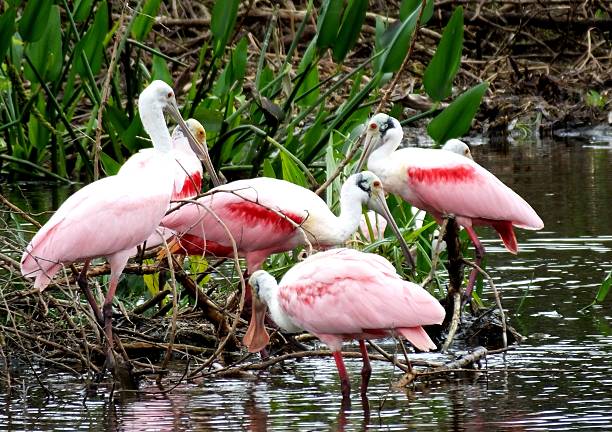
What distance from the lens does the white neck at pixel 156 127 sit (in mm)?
8289

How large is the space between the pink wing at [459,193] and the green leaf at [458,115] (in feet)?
1.54

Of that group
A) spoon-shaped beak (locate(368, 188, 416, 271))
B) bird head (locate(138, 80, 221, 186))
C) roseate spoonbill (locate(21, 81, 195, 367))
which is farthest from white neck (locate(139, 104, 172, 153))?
spoon-shaped beak (locate(368, 188, 416, 271))

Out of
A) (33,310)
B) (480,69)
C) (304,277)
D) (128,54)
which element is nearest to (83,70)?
(128,54)

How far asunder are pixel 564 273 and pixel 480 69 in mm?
11468

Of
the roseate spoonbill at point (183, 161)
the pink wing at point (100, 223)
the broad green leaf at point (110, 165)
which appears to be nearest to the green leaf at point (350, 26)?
the roseate spoonbill at point (183, 161)

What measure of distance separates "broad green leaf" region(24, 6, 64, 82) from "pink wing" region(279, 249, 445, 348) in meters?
4.28

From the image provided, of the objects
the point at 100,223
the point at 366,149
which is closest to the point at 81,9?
the point at 366,149

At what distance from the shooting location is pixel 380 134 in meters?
9.84

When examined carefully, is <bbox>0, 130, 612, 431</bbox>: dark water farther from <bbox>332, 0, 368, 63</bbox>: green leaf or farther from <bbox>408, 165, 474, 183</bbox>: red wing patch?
<bbox>332, 0, 368, 63</bbox>: green leaf

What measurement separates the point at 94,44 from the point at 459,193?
11.4 feet

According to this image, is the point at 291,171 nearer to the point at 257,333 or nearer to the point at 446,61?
the point at 446,61

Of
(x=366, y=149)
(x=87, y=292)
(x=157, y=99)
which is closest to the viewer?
(x=87, y=292)

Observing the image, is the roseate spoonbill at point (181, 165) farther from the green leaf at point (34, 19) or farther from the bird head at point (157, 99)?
the green leaf at point (34, 19)

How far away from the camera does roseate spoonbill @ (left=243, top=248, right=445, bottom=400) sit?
6.74 meters
